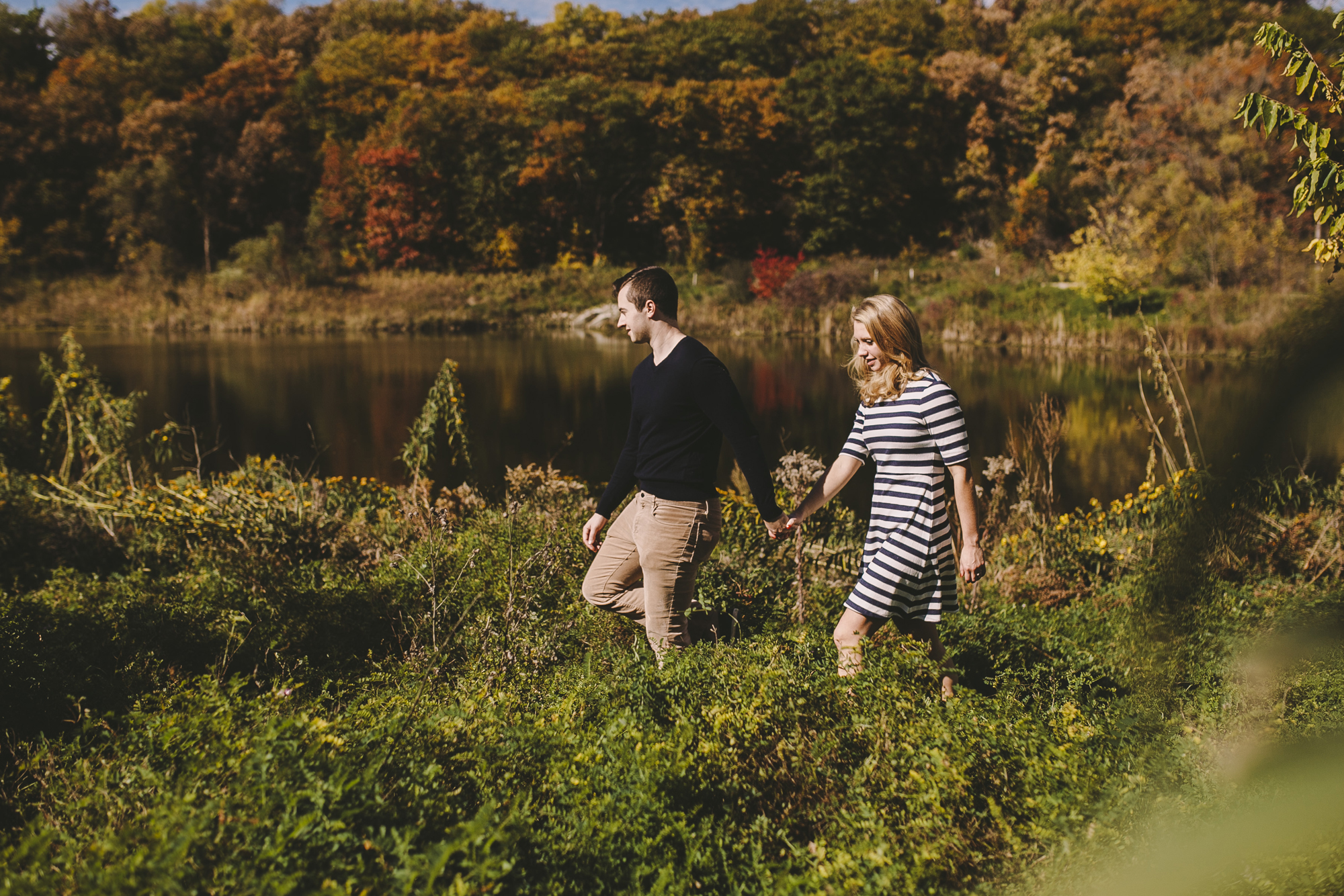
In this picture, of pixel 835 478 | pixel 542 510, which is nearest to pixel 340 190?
pixel 542 510

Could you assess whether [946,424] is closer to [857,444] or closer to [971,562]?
[857,444]

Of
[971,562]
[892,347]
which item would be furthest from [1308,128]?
[971,562]

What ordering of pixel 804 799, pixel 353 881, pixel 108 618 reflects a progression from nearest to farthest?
pixel 353 881
pixel 804 799
pixel 108 618

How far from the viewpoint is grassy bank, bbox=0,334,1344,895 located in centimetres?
48

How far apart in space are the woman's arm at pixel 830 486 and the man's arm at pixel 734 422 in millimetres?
96

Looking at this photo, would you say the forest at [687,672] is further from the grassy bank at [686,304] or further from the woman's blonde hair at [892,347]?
the grassy bank at [686,304]

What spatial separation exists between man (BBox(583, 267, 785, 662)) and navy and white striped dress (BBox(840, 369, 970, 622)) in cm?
52

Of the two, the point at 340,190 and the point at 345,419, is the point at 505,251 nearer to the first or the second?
the point at 340,190

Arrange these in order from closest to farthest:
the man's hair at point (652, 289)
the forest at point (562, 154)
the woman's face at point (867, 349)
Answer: the woman's face at point (867, 349), the man's hair at point (652, 289), the forest at point (562, 154)

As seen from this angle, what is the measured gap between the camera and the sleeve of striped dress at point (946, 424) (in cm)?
345

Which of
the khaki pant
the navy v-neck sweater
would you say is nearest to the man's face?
the navy v-neck sweater

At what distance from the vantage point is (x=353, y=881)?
5.92ft

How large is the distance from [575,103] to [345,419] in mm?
33237

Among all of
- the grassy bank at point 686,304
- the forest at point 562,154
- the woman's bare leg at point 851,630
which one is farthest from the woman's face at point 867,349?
the forest at point 562,154
